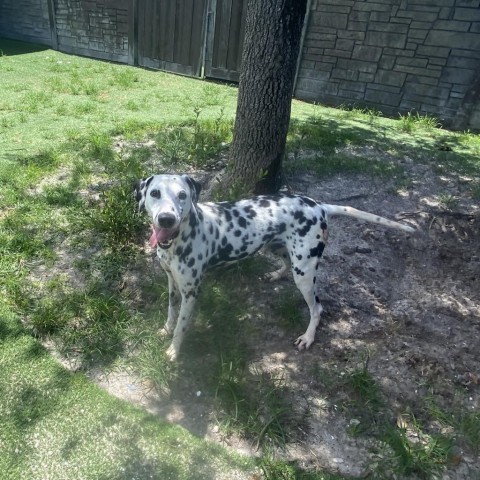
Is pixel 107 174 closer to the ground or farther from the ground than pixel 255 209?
closer to the ground

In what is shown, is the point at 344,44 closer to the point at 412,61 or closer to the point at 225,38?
the point at 412,61

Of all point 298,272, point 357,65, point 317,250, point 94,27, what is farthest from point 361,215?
point 94,27

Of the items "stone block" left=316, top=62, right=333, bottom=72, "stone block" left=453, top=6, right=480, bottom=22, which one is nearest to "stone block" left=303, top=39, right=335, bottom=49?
"stone block" left=316, top=62, right=333, bottom=72

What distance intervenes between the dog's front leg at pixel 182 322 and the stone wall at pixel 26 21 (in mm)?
15497

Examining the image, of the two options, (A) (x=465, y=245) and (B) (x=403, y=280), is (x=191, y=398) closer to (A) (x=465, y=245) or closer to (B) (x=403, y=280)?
(B) (x=403, y=280)

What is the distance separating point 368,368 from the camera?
359 cm

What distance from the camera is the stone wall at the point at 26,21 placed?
49.4ft

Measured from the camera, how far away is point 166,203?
2977mm

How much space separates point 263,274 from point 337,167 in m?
2.89

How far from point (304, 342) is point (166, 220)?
179cm

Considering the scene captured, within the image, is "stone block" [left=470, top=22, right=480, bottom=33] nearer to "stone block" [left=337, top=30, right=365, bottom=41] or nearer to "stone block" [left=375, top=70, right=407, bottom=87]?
"stone block" [left=375, top=70, right=407, bottom=87]

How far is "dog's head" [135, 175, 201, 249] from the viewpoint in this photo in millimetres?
2902

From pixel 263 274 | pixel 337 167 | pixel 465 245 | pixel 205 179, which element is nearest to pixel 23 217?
pixel 205 179

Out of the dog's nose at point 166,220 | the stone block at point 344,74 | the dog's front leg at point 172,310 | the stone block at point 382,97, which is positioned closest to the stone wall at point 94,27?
the stone block at point 344,74
